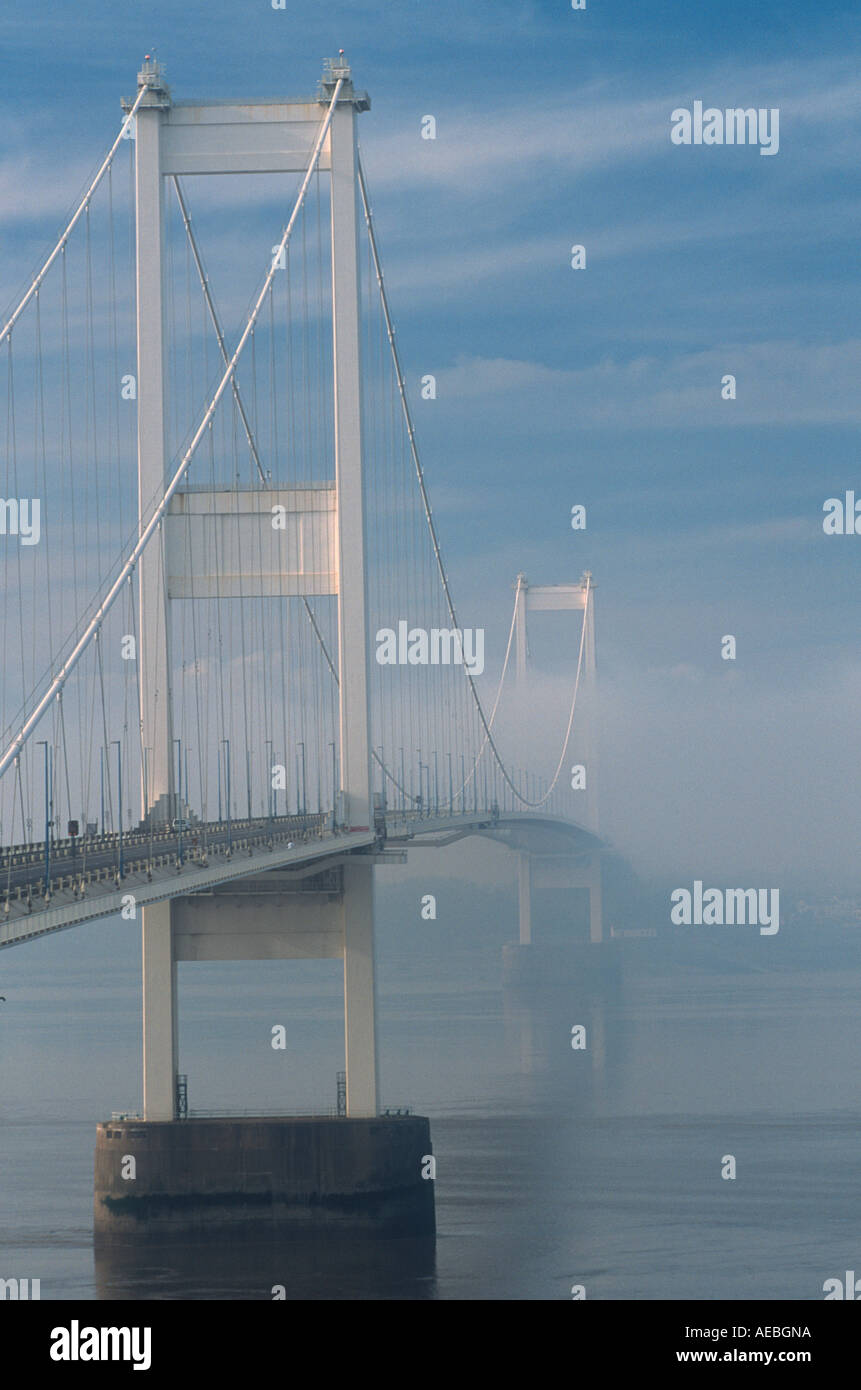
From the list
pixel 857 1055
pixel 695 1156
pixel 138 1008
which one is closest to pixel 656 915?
pixel 138 1008

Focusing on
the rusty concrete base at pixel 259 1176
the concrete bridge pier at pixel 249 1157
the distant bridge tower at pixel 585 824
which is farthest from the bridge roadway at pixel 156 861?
the distant bridge tower at pixel 585 824

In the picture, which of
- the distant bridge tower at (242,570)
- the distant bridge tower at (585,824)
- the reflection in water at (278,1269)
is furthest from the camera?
the distant bridge tower at (585,824)

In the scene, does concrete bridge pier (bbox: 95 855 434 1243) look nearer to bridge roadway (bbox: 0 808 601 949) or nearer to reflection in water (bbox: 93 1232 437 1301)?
reflection in water (bbox: 93 1232 437 1301)

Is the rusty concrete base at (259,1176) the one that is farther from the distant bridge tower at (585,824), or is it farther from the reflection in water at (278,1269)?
the distant bridge tower at (585,824)

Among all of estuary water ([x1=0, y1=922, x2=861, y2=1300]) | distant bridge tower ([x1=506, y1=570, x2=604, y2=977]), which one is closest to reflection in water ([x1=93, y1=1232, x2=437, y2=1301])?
estuary water ([x1=0, y1=922, x2=861, y2=1300])

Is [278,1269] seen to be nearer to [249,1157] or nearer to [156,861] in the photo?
[249,1157]
